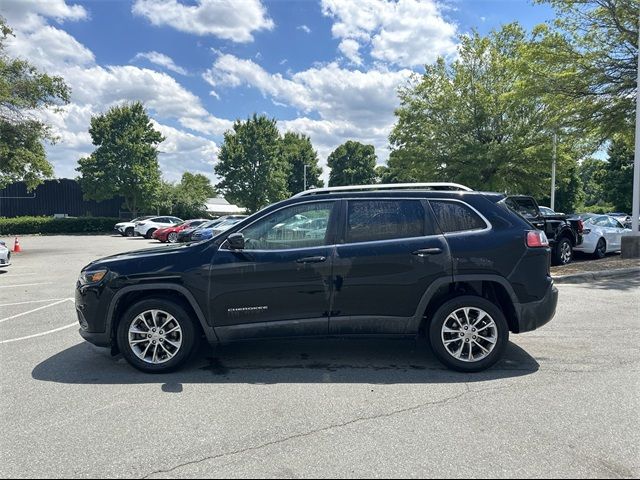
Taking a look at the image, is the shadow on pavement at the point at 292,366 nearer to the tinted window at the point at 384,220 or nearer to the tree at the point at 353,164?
the tinted window at the point at 384,220

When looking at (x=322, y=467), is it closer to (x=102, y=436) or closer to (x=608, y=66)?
(x=102, y=436)

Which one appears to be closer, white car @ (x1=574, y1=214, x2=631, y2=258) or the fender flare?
the fender flare

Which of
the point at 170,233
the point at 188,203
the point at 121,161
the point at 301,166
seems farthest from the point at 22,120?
the point at 301,166

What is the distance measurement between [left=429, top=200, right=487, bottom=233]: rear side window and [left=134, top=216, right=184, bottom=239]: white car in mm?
29008

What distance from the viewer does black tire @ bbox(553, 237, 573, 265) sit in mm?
12023

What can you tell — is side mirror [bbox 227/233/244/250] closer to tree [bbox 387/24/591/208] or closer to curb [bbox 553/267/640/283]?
curb [bbox 553/267/640/283]

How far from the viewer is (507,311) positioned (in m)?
4.68

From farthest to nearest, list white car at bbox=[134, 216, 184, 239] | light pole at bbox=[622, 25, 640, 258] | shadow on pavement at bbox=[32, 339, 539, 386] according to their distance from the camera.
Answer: white car at bbox=[134, 216, 184, 239] < light pole at bbox=[622, 25, 640, 258] < shadow on pavement at bbox=[32, 339, 539, 386]

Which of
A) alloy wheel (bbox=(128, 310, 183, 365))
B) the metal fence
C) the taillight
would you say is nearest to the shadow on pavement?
alloy wheel (bbox=(128, 310, 183, 365))

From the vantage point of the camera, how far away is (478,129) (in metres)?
22.0

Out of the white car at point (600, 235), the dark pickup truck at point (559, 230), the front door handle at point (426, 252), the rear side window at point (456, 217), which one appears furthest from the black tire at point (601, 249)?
the front door handle at point (426, 252)

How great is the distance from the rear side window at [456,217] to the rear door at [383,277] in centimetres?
18

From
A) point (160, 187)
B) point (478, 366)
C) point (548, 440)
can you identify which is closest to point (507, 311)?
point (478, 366)

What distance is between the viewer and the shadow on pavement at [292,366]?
4.37m
